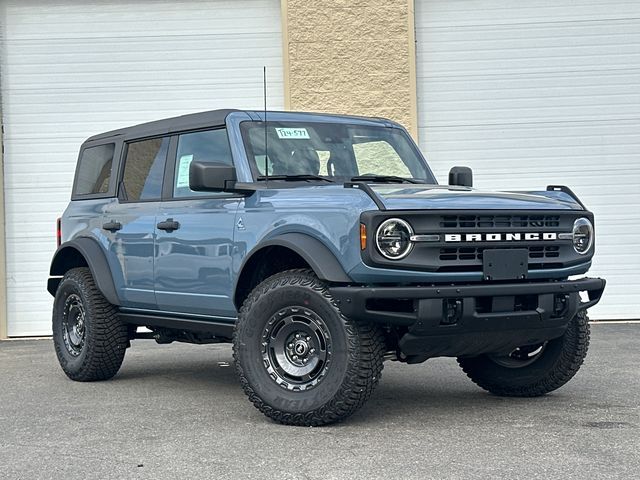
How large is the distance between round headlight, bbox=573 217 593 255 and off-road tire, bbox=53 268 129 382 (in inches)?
138

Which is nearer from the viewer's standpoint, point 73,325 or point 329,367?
point 329,367

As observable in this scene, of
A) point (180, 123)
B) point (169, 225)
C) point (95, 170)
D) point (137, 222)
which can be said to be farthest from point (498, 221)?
point (95, 170)

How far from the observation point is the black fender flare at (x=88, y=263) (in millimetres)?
8055

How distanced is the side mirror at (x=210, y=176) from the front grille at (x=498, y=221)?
1442mm

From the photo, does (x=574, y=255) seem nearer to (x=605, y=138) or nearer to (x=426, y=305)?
(x=426, y=305)

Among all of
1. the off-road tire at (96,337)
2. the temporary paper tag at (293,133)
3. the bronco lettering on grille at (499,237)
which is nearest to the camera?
the bronco lettering on grille at (499,237)

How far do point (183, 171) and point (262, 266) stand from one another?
48.6 inches

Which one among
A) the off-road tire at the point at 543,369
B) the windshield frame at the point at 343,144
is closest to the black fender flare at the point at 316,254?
the windshield frame at the point at 343,144

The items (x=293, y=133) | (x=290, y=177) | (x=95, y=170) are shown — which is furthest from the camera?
(x=95, y=170)

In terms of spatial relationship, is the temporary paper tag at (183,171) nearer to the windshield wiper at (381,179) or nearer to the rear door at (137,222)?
the rear door at (137,222)

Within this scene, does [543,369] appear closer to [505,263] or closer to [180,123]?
[505,263]

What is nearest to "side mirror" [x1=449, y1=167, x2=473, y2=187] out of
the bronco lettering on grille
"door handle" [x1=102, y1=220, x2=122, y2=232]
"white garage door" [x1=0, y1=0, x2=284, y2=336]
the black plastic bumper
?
the bronco lettering on grille

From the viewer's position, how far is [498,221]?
20.1 ft

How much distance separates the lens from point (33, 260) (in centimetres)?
1327
